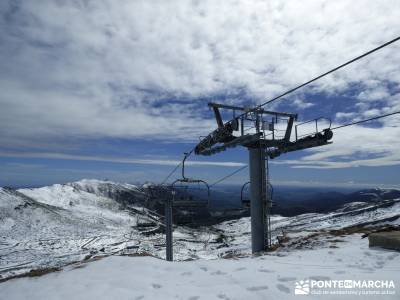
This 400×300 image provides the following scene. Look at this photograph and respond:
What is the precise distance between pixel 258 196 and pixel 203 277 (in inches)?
444

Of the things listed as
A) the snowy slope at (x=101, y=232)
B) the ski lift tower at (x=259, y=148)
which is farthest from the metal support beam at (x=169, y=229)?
the snowy slope at (x=101, y=232)

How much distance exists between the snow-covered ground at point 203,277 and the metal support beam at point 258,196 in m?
7.75

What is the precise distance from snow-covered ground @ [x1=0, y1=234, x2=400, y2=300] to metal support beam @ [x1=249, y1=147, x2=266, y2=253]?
7.75 m

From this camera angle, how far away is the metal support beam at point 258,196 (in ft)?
62.1

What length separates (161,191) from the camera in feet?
75.0

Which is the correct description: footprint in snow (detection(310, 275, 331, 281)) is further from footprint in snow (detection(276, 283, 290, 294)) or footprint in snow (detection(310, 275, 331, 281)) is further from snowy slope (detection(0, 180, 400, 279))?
snowy slope (detection(0, 180, 400, 279))

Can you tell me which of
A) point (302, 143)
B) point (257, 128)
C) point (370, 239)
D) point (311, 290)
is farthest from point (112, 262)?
point (302, 143)

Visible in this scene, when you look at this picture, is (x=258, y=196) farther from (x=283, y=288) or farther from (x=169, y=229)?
(x=283, y=288)

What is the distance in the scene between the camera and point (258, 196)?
62.3ft

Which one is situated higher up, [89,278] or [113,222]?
[89,278]

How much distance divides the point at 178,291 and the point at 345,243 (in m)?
9.01

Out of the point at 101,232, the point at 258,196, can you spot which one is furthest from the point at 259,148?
the point at 101,232

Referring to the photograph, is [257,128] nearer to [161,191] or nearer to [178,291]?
[161,191]

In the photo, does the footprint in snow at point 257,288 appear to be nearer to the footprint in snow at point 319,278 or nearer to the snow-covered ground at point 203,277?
the snow-covered ground at point 203,277
